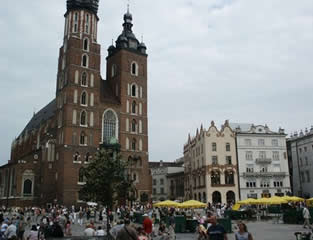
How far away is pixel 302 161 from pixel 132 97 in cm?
3517

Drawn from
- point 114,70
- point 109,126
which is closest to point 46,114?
point 114,70

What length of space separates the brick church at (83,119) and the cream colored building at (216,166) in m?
10.3

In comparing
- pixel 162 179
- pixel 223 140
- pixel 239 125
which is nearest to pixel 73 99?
pixel 223 140

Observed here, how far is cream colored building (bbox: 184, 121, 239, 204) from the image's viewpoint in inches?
2452

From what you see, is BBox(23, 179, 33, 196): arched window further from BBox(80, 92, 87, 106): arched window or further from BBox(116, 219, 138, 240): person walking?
BBox(116, 219, 138, 240): person walking

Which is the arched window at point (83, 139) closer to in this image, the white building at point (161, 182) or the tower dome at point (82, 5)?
the tower dome at point (82, 5)

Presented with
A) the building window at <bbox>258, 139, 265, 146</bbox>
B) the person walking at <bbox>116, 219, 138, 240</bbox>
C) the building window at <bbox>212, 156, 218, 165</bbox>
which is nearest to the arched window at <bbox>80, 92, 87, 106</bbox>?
the building window at <bbox>212, 156, 218, 165</bbox>

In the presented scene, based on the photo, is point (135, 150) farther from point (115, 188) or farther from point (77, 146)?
point (115, 188)

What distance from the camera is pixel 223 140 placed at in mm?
64938

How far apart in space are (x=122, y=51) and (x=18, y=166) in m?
27.9

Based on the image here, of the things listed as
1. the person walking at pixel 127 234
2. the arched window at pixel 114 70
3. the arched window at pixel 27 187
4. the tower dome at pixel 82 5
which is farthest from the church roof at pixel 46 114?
the person walking at pixel 127 234

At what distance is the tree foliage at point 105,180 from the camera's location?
23.4 metres

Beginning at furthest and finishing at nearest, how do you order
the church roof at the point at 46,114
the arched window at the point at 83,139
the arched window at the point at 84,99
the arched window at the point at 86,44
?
the church roof at the point at 46,114
the arched window at the point at 86,44
the arched window at the point at 84,99
the arched window at the point at 83,139

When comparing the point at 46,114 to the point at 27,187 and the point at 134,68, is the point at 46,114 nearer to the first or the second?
the point at 27,187
